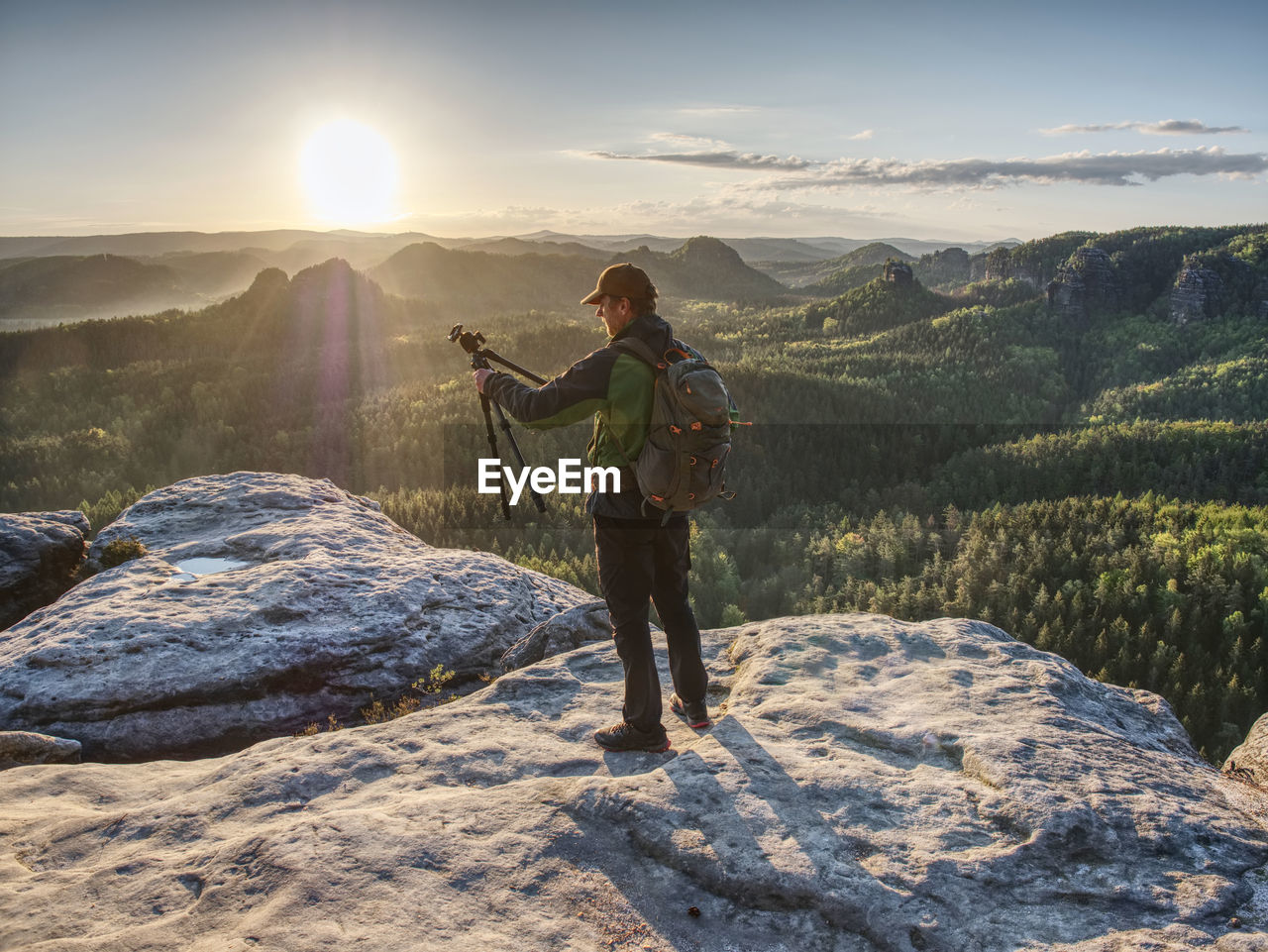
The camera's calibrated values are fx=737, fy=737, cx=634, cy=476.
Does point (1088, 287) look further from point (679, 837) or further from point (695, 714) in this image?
point (679, 837)

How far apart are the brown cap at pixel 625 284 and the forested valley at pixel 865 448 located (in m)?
9.07

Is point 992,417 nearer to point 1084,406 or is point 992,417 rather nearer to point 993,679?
point 1084,406

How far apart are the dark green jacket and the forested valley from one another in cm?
864

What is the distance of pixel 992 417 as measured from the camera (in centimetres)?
11019

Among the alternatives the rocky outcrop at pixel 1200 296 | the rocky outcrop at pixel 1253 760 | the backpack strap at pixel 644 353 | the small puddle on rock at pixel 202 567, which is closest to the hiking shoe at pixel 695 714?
the backpack strap at pixel 644 353

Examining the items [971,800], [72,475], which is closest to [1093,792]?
[971,800]

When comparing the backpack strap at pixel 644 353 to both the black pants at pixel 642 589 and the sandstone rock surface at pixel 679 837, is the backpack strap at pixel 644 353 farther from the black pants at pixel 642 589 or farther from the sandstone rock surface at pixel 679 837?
the sandstone rock surface at pixel 679 837

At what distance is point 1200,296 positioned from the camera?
6757 inches

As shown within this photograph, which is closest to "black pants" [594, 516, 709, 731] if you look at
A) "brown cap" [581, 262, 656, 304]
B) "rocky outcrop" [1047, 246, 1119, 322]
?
"brown cap" [581, 262, 656, 304]

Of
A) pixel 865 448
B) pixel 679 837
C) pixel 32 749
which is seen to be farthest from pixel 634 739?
pixel 865 448

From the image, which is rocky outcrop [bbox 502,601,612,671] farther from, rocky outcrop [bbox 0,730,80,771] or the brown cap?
the brown cap

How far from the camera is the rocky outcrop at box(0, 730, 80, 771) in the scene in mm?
8008

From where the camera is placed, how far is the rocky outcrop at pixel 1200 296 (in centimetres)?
16988

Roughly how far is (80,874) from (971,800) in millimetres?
6722
